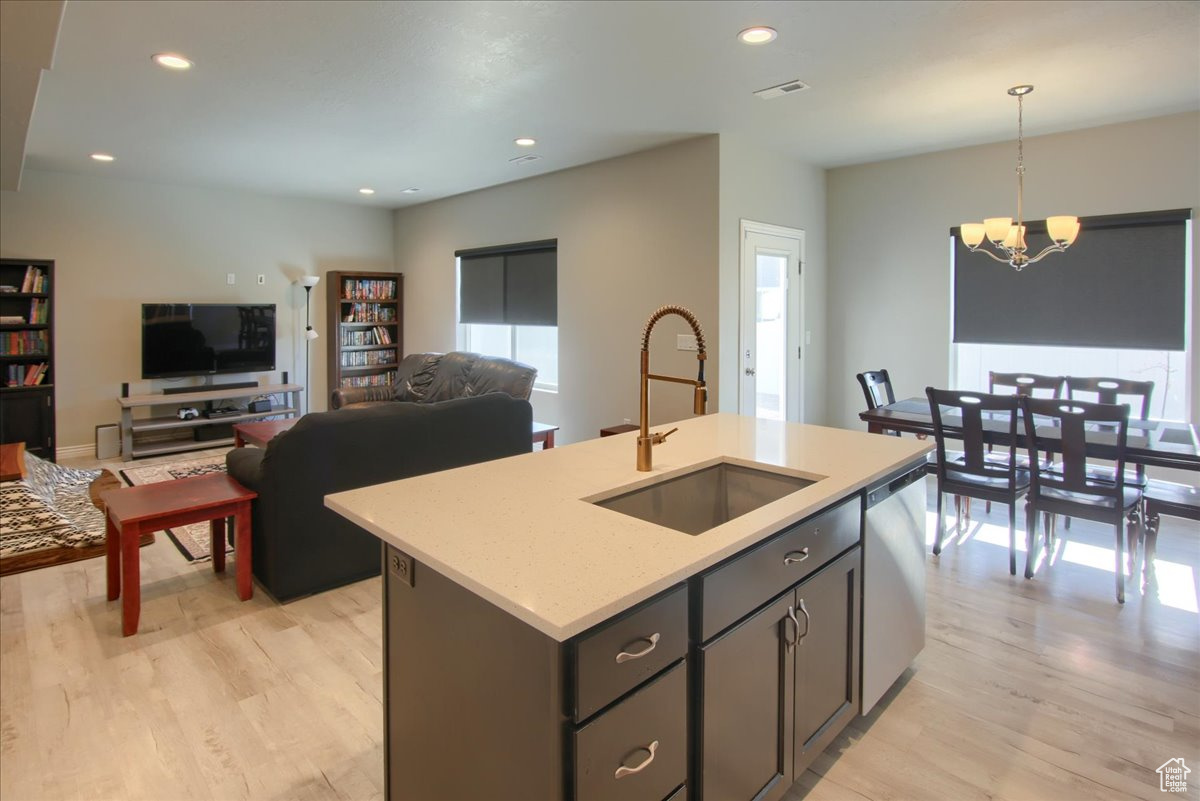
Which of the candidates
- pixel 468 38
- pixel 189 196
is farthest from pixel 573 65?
pixel 189 196

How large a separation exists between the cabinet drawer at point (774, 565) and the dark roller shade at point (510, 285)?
476 centimetres

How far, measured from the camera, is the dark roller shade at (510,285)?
6.45 metres

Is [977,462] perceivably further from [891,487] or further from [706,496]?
[706,496]

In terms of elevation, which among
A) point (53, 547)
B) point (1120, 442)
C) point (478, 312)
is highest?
point (478, 312)

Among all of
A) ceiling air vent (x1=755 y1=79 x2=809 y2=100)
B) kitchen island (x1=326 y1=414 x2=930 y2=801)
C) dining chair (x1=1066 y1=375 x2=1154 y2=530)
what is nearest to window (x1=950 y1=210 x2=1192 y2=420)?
dining chair (x1=1066 y1=375 x2=1154 y2=530)

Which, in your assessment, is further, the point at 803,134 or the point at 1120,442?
the point at 803,134

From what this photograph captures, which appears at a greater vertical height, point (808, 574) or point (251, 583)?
point (808, 574)

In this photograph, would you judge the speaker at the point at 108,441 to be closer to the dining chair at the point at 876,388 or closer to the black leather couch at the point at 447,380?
the black leather couch at the point at 447,380

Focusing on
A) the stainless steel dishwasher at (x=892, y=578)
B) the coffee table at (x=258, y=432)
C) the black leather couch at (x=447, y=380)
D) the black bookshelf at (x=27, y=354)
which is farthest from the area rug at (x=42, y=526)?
the stainless steel dishwasher at (x=892, y=578)

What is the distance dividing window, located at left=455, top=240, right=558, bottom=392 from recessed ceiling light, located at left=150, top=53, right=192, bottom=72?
3305mm

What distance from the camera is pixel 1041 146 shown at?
4.87m

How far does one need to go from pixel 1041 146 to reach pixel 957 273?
1.05 m

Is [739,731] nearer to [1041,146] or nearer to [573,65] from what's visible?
[573,65]

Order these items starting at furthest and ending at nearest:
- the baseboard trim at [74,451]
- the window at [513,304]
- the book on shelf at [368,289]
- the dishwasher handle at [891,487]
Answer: the book on shelf at [368,289], the window at [513,304], the baseboard trim at [74,451], the dishwasher handle at [891,487]
